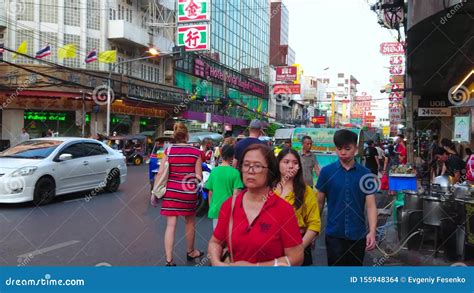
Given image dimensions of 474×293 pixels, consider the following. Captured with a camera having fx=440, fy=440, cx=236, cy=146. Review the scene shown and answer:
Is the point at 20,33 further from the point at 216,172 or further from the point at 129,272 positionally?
the point at 129,272

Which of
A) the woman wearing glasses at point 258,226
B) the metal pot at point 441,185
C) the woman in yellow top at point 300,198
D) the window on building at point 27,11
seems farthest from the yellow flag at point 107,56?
the woman wearing glasses at point 258,226

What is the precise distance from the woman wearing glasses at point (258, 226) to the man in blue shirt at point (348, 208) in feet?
4.27

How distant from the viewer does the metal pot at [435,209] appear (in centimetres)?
584

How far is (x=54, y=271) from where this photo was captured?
2881mm

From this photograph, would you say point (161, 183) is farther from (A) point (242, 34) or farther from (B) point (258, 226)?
(A) point (242, 34)

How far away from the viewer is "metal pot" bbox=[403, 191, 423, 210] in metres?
6.17

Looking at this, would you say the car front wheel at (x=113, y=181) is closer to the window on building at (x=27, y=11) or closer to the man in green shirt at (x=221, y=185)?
the man in green shirt at (x=221, y=185)

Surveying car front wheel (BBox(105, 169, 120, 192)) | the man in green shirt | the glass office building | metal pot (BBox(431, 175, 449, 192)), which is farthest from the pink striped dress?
the glass office building

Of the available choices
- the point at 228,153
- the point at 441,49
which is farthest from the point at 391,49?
the point at 228,153

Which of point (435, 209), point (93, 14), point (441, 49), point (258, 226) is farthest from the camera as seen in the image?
point (93, 14)

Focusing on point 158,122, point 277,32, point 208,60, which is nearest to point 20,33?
point 158,122

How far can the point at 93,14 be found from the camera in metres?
30.7

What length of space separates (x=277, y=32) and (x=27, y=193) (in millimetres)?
77735

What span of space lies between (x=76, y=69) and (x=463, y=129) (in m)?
23.0
